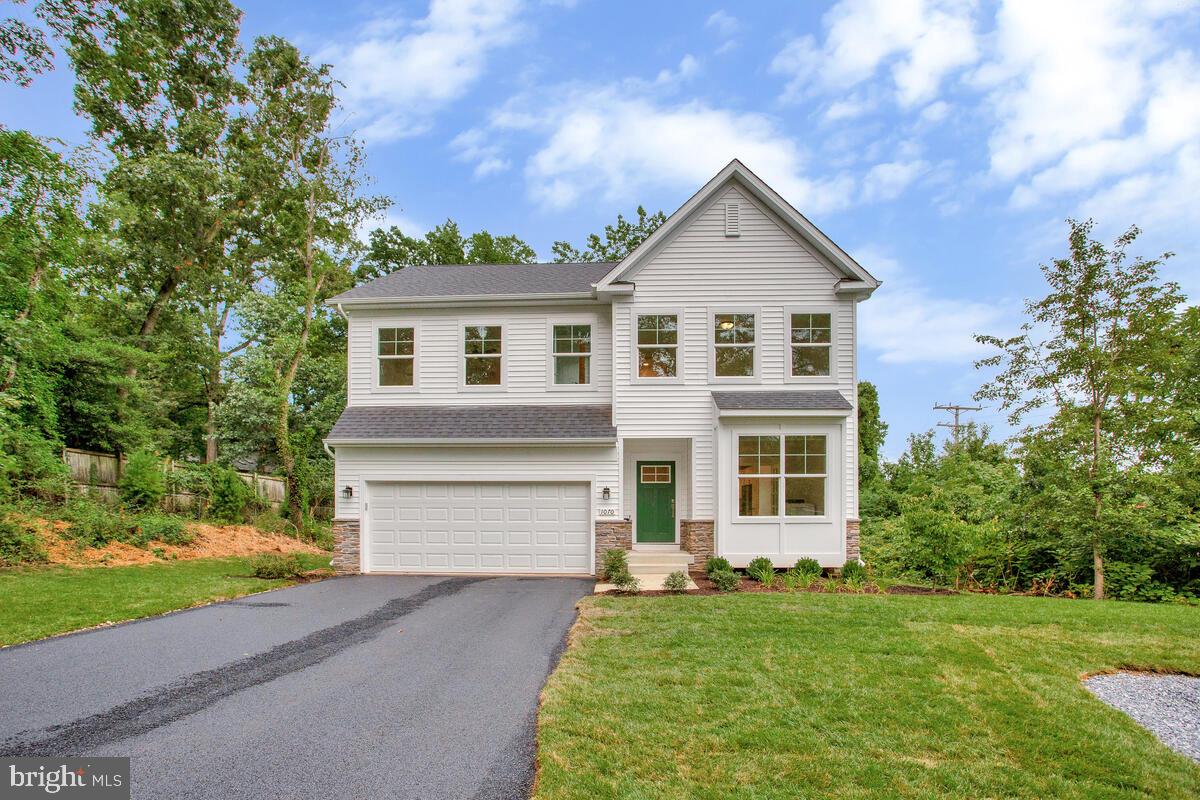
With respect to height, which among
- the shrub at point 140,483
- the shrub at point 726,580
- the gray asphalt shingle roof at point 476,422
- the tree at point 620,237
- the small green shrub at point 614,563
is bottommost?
the shrub at point 726,580

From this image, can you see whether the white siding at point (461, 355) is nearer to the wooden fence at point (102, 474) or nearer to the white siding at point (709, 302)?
the white siding at point (709, 302)

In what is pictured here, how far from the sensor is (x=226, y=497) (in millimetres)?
17797

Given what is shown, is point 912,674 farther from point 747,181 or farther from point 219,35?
point 219,35

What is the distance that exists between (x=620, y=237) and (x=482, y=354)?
48.1ft

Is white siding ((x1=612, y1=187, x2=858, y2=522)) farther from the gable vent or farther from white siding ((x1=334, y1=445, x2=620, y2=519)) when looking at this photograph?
white siding ((x1=334, y1=445, x2=620, y2=519))

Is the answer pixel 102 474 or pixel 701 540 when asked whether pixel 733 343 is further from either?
pixel 102 474

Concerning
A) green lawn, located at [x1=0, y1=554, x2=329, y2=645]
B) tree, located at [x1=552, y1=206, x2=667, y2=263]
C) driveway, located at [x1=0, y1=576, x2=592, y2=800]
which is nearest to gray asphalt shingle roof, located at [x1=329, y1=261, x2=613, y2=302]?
green lawn, located at [x1=0, y1=554, x2=329, y2=645]

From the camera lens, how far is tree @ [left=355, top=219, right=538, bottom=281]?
30.3 meters

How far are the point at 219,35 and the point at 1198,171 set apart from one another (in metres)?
27.6

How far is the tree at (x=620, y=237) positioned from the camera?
26.8m

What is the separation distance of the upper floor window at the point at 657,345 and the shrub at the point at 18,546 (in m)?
11.8

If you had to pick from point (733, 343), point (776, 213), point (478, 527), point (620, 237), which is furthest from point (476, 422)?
point (620, 237)

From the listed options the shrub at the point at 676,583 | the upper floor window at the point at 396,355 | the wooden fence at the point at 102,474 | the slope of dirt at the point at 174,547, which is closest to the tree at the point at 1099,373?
the shrub at the point at 676,583

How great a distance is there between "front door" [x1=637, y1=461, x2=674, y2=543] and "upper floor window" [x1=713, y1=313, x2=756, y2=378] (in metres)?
2.49
